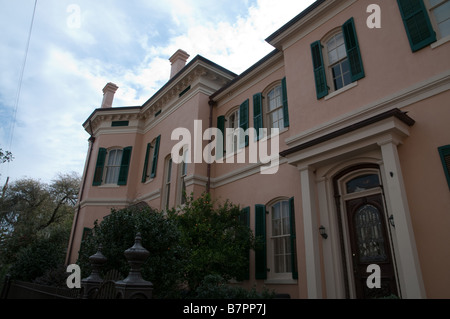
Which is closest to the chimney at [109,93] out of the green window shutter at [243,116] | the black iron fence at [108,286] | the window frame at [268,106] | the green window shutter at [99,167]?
the green window shutter at [99,167]

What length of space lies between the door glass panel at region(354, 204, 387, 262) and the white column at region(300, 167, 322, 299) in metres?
0.91

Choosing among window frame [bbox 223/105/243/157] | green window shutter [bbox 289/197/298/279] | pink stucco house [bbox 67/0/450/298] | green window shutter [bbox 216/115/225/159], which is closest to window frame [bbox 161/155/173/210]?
pink stucco house [bbox 67/0/450/298]

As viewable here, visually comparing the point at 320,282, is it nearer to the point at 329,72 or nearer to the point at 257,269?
the point at 257,269

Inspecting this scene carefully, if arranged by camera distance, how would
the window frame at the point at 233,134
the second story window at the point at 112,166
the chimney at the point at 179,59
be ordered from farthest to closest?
the chimney at the point at 179,59 < the second story window at the point at 112,166 < the window frame at the point at 233,134

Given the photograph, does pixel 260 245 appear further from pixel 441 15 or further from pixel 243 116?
pixel 441 15

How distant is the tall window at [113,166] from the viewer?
54.9ft

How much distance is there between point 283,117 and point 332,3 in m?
3.41

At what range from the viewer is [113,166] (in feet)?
55.6

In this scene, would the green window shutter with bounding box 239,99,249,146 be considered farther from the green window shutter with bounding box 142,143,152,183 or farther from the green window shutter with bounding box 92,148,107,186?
the green window shutter with bounding box 92,148,107,186

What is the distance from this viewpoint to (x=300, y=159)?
759cm

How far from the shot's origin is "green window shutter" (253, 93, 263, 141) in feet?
34.4

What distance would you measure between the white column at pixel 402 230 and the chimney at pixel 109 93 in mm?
18748

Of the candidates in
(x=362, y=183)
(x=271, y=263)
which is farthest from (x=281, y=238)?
(x=362, y=183)

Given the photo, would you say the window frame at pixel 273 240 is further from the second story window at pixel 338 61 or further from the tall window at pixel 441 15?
the tall window at pixel 441 15
